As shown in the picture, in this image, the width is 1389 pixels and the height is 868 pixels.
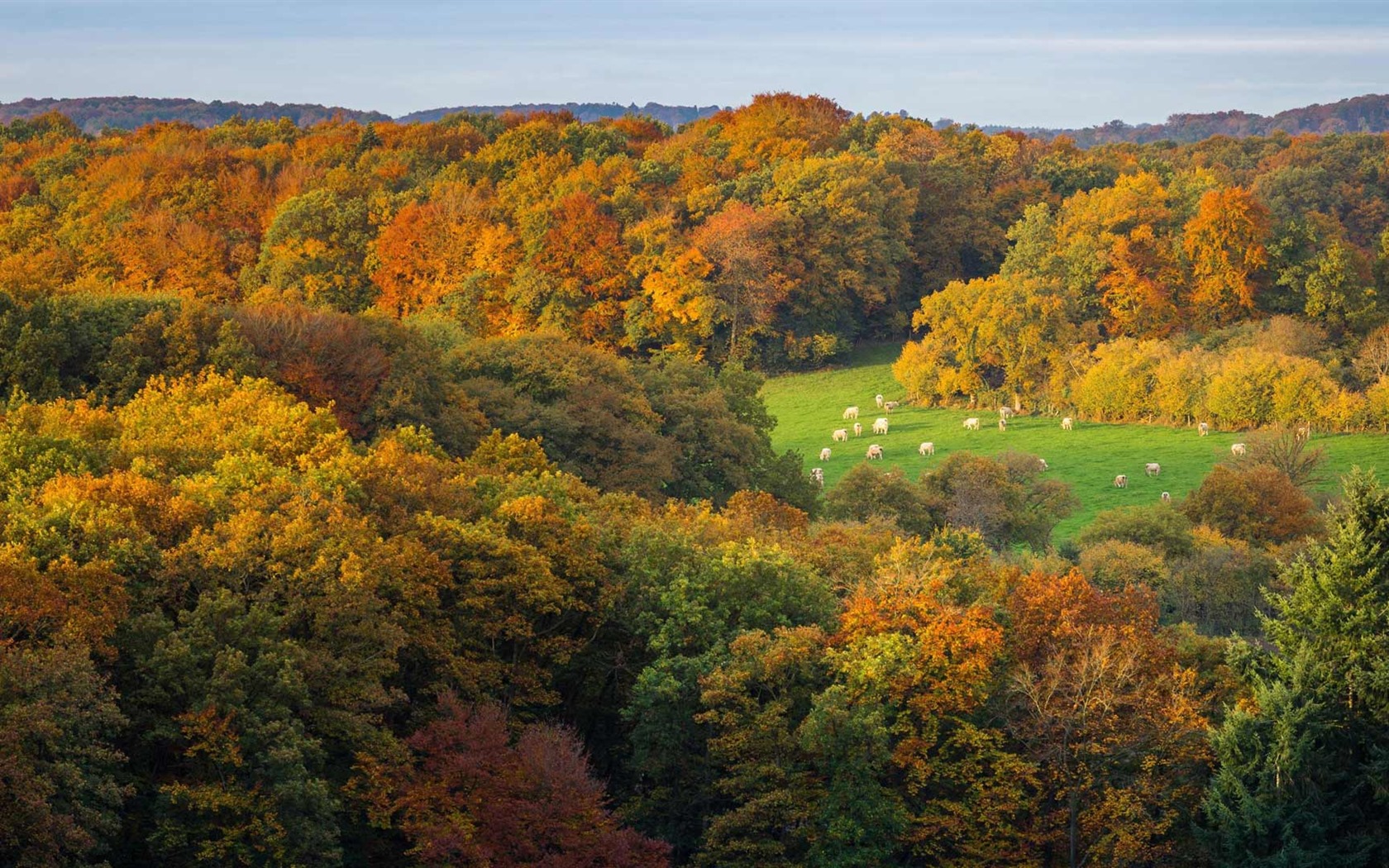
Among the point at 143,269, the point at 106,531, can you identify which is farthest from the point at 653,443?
the point at 143,269

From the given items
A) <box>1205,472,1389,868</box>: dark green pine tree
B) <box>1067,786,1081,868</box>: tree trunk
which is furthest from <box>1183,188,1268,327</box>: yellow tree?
<box>1067,786,1081,868</box>: tree trunk

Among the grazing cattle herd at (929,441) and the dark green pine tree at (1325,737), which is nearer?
the dark green pine tree at (1325,737)

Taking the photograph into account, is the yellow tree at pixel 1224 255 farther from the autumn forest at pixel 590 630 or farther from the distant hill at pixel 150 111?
the distant hill at pixel 150 111

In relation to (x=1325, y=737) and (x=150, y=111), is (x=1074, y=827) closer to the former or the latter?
(x=1325, y=737)

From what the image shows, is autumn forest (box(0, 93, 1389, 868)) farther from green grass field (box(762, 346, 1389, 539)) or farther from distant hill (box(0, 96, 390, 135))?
distant hill (box(0, 96, 390, 135))

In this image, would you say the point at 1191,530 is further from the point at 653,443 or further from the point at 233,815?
the point at 233,815

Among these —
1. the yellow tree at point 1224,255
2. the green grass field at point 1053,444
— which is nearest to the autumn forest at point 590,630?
the green grass field at point 1053,444
